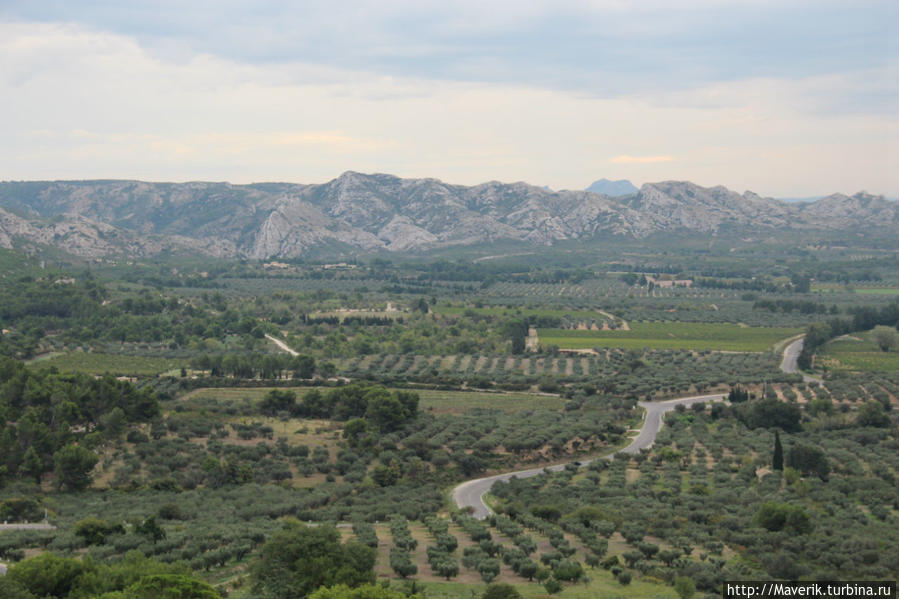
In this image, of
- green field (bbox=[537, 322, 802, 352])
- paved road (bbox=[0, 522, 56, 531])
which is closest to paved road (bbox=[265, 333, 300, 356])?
green field (bbox=[537, 322, 802, 352])

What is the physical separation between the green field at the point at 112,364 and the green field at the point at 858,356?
74.6 metres

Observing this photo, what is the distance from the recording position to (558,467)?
191ft

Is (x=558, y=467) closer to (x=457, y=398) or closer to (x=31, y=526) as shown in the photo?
(x=457, y=398)

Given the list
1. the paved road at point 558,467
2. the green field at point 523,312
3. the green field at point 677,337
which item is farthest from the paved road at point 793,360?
the green field at point 523,312

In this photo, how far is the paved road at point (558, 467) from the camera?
4812cm

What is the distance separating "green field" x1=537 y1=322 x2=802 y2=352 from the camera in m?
110

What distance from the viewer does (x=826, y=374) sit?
3573 inches

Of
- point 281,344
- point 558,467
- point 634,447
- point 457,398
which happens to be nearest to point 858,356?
point 634,447

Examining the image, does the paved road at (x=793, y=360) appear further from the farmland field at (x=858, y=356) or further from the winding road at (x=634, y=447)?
the farmland field at (x=858, y=356)

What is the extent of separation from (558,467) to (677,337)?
6254 cm

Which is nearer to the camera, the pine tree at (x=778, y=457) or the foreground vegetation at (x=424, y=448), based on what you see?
the foreground vegetation at (x=424, y=448)

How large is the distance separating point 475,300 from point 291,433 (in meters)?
90.0

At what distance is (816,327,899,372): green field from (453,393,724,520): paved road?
75.2ft

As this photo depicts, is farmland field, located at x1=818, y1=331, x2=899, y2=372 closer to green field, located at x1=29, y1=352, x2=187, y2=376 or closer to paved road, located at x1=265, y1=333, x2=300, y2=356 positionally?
paved road, located at x1=265, y1=333, x2=300, y2=356
